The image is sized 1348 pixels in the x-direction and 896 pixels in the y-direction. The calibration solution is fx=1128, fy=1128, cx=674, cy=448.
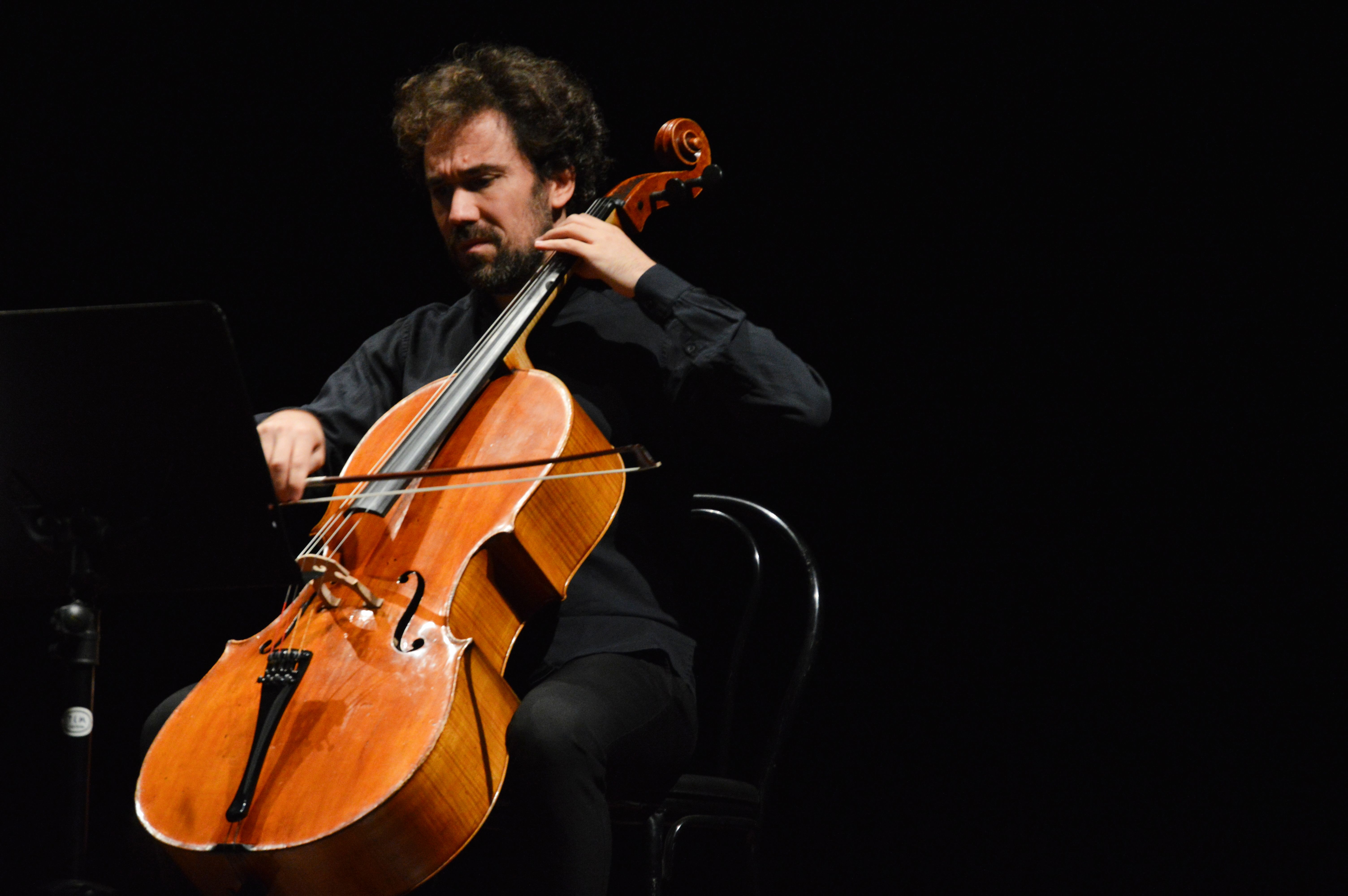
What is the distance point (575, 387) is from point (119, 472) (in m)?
0.71

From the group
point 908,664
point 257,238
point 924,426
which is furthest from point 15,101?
point 908,664

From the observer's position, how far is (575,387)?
168 centimetres

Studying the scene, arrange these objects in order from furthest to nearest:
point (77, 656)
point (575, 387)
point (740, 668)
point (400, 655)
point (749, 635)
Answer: point (749, 635) → point (740, 668) → point (575, 387) → point (400, 655) → point (77, 656)

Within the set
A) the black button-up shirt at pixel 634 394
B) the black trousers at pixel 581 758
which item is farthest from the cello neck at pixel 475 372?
the black trousers at pixel 581 758

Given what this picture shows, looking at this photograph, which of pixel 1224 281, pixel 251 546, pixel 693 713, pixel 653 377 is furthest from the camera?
pixel 1224 281

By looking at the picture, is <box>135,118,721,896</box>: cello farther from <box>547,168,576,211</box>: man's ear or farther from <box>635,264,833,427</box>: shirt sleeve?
<box>547,168,576,211</box>: man's ear

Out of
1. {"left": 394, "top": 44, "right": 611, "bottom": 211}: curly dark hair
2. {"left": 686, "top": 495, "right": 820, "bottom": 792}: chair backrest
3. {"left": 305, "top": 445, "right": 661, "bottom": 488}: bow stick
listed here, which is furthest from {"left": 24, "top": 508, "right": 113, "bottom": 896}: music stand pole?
{"left": 686, "top": 495, "right": 820, "bottom": 792}: chair backrest

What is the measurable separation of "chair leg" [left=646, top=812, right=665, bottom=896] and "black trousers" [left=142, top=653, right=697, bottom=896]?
5 cm

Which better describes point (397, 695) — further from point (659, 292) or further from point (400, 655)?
point (659, 292)

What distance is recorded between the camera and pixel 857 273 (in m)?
2.38

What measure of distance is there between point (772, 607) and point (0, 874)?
1.65 m

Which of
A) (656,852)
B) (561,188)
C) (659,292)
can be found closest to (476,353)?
(659,292)

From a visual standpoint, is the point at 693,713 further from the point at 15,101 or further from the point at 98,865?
the point at 15,101

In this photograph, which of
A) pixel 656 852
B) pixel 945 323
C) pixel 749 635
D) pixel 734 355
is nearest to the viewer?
pixel 656 852
